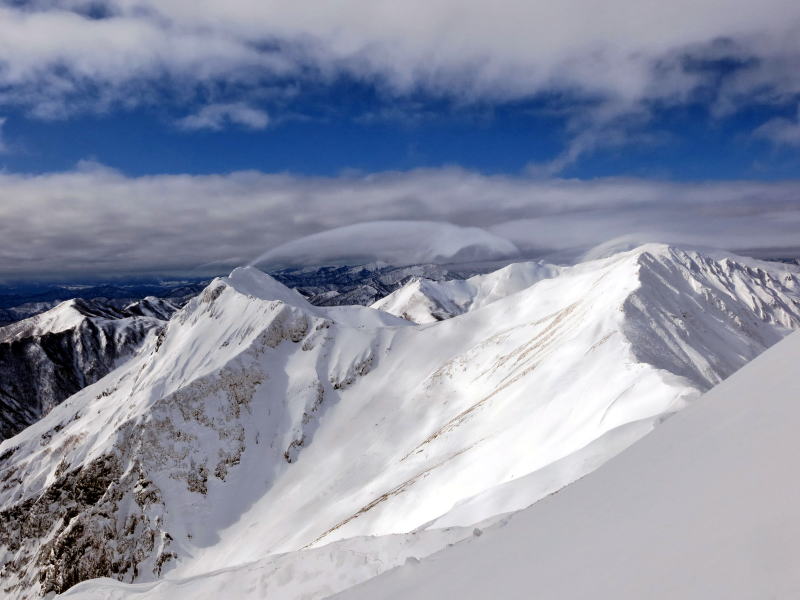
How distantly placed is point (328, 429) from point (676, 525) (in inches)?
4024

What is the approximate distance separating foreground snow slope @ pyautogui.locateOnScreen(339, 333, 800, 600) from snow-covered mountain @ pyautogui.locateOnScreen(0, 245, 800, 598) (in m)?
10.6

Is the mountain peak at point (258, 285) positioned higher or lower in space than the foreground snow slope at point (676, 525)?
lower

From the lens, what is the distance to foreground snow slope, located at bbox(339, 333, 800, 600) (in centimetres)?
365

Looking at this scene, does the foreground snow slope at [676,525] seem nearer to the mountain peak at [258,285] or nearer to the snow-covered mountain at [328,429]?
the snow-covered mountain at [328,429]

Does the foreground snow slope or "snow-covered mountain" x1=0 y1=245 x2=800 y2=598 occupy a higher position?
the foreground snow slope

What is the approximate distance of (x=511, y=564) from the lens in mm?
6035

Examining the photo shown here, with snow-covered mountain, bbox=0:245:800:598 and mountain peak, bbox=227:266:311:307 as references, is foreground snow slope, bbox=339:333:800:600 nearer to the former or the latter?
snow-covered mountain, bbox=0:245:800:598

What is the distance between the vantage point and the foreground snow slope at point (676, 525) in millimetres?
3650

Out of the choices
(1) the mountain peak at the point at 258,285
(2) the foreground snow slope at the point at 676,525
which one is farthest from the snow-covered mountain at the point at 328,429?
(2) the foreground snow slope at the point at 676,525

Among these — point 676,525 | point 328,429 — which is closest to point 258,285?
point 328,429

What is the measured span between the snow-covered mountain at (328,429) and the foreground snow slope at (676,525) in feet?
34.7

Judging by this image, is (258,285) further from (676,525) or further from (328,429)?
(676,525)

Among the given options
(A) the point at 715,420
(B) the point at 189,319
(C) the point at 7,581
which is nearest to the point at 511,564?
(A) the point at 715,420

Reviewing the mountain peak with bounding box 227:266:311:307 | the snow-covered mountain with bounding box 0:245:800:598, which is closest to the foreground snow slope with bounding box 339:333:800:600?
the snow-covered mountain with bounding box 0:245:800:598
